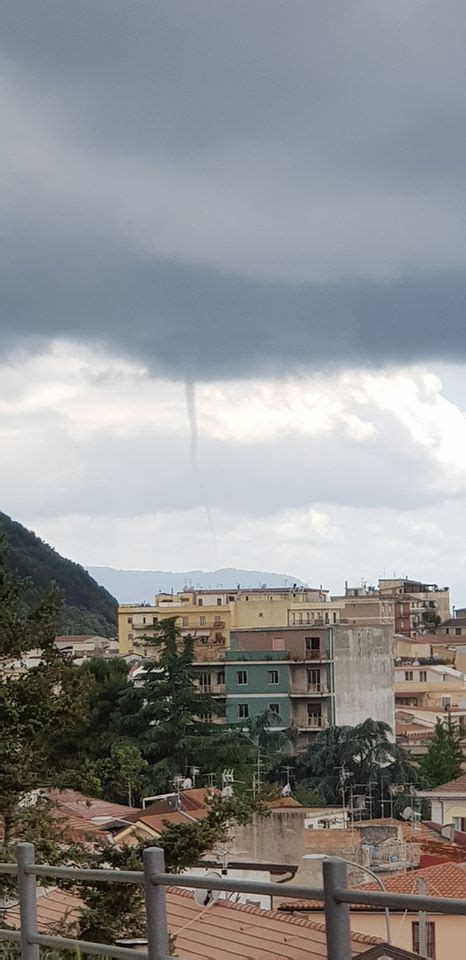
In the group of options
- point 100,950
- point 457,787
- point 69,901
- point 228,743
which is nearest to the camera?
point 100,950

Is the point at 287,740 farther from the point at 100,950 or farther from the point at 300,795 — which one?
the point at 100,950

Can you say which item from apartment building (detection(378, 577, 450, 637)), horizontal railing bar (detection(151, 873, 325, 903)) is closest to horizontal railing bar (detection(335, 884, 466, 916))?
horizontal railing bar (detection(151, 873, 325, 903))

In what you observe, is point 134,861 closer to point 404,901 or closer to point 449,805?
point 404,901

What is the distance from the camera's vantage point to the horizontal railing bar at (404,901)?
4324 millimetres

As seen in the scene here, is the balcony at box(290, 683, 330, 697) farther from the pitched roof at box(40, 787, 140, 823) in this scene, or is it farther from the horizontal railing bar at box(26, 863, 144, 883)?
the horizontal railing bar at box(26, 863, 144, 883)

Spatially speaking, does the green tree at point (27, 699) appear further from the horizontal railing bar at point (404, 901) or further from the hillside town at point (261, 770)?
the horizontal railing bar at point (404, 901)

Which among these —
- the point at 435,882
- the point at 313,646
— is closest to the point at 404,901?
the point at 435,882

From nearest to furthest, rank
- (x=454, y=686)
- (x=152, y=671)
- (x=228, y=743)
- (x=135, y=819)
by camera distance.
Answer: (x=135, y=819)
(x=228, y=743)
(x=152, y=671)
(x=454, y=686)

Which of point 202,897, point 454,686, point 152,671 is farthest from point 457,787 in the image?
point 202,897

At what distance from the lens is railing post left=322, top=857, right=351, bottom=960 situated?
475cm

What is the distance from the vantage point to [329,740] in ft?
264

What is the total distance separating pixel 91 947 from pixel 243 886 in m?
1.06

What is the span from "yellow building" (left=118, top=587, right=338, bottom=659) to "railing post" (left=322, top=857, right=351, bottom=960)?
8989 cm

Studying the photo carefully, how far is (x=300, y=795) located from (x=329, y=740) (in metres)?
10.9
